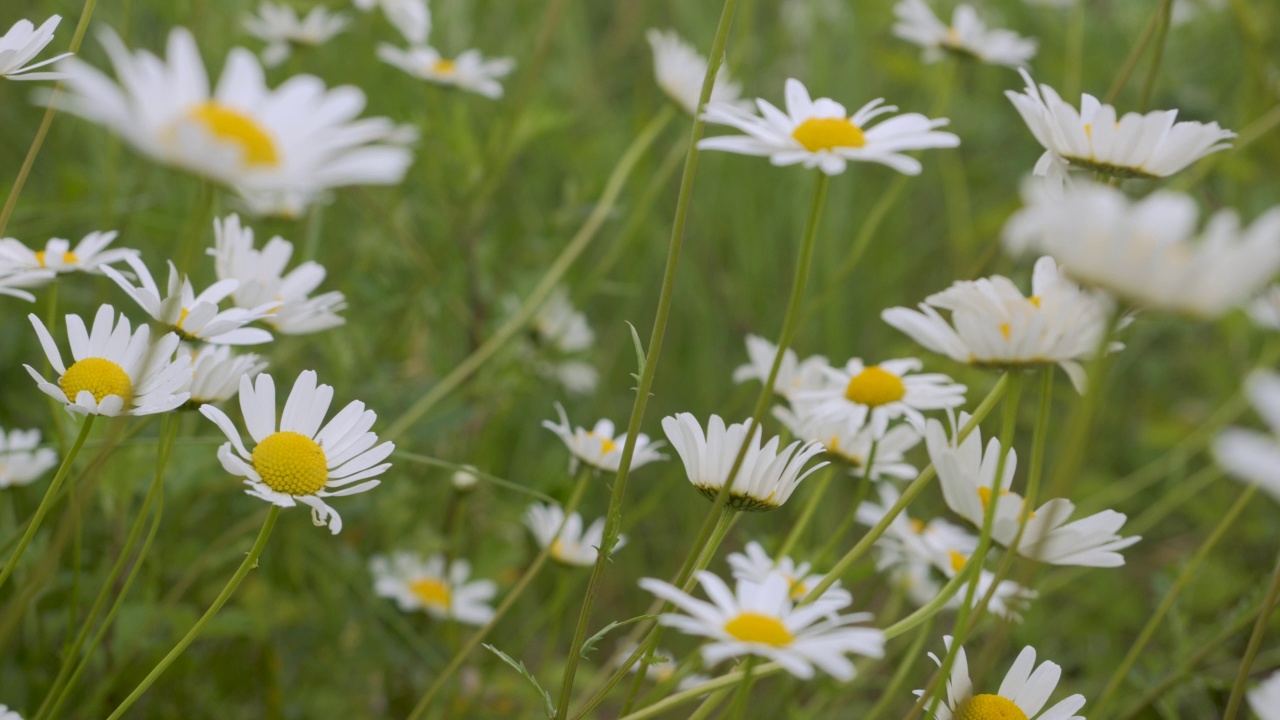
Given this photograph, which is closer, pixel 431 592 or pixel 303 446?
pixel 303 446

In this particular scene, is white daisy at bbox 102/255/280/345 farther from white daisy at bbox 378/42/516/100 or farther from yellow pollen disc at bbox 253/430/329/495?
white daisy at bbox 378/42/516/100

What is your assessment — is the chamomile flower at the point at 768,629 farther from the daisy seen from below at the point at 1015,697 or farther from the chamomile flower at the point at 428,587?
the chamomile flower at the point at 428,587

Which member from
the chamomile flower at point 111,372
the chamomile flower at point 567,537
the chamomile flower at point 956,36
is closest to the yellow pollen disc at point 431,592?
the chamomile flower at point 567,537

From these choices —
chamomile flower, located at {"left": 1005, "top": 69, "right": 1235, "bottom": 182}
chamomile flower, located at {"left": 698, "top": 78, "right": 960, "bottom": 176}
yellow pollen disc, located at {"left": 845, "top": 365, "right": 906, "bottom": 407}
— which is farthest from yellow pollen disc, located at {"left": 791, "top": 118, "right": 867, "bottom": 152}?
yellow pollen disc, located at {"left": 845, "top": 365, "right": 906, "bottom": 407}

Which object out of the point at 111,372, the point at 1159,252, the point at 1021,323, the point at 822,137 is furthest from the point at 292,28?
the point at 1159,252

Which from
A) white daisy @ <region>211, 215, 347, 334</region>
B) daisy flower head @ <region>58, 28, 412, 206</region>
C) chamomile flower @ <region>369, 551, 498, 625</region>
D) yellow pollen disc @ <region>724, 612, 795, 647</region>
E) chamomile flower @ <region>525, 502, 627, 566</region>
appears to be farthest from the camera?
chamomile flower @ <region>369, 551, 498, 625</region>

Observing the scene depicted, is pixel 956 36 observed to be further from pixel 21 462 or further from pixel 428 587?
pixel 21 462
